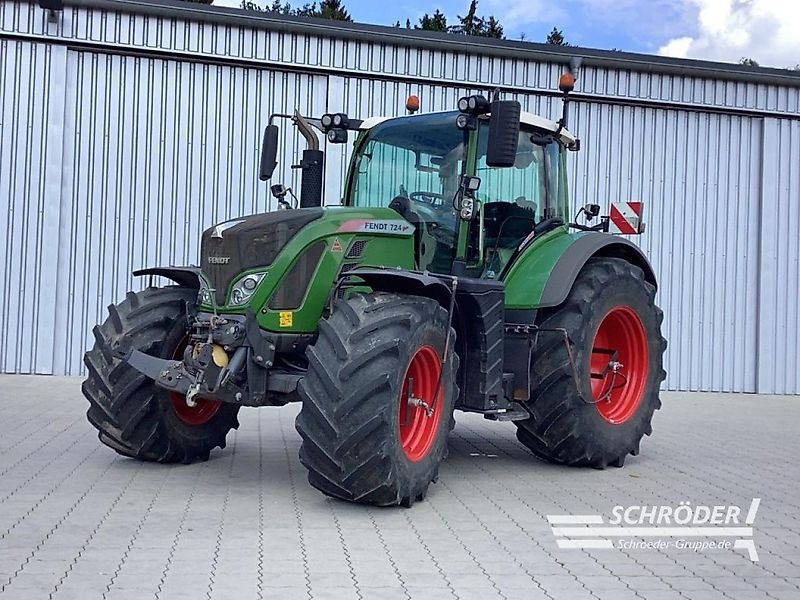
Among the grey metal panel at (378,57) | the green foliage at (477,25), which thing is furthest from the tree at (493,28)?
the grey metal panel at (378,57)

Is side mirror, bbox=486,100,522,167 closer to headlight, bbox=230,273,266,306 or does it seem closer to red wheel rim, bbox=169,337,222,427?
headlight, bbox=230,273,266,306

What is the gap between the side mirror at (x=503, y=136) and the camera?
6746 millimetres

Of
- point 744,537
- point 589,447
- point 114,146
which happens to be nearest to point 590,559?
point 744,537

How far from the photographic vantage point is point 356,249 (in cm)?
671

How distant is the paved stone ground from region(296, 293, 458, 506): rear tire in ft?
0.81

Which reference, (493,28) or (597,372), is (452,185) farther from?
(493,28)

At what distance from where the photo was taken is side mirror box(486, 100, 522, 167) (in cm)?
675

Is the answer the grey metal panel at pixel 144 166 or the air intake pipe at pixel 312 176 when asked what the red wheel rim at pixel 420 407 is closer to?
the air intake pipe at pixel 312 176

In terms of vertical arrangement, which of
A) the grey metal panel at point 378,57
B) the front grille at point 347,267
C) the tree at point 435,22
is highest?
the tree at point 435,22

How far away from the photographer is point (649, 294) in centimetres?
836

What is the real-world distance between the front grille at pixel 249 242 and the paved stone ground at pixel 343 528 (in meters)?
1.45

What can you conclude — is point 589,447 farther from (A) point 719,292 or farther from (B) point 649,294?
(A) point 719,292

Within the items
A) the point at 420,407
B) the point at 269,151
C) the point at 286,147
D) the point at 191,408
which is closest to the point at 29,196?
the point at 286,147

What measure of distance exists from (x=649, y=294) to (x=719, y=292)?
764cm
